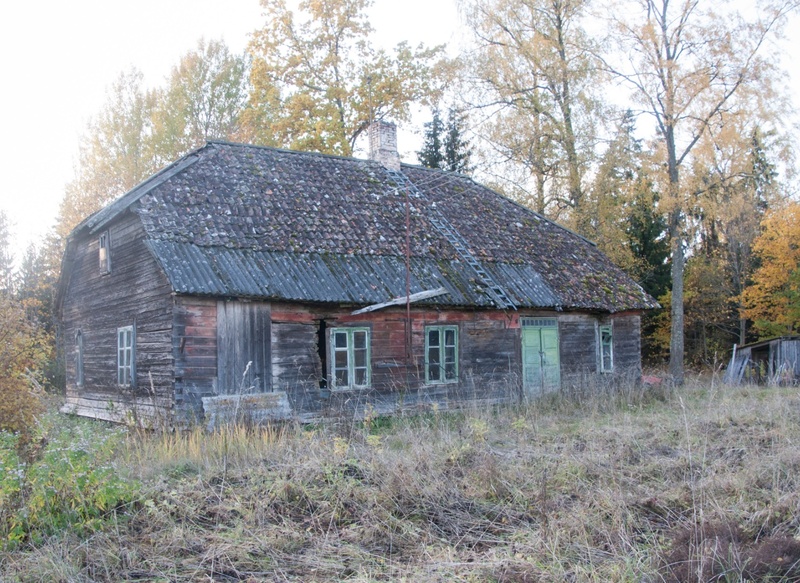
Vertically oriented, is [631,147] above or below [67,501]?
above

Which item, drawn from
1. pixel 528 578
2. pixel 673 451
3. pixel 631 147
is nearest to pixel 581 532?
pixel 528 578

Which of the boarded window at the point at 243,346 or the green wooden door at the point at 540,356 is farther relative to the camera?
the green wooden door at the point at 540,356

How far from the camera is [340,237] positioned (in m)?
14.9

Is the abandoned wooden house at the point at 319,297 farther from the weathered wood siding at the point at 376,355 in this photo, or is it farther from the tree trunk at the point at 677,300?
the tree trunk at the point at 677,300

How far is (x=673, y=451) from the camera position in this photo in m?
8.41

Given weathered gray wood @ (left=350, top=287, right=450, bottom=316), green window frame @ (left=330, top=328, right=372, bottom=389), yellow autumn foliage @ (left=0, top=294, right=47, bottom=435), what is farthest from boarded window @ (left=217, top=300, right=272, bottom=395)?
yellow autumn foliage @ (left=0, top=294, right=47, bottom=435)

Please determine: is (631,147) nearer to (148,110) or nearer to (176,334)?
(176,334)

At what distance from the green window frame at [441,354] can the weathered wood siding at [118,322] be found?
16.6ft

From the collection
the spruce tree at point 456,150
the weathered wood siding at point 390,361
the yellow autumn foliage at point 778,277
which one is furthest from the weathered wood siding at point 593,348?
the spruce tree at point 456,150

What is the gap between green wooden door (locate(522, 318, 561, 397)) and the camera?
1627cm

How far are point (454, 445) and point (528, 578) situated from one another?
11.3 feet

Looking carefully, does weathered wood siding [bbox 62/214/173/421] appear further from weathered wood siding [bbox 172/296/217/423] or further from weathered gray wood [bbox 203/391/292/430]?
weathered gray wood [bbox 203/391/292/430]

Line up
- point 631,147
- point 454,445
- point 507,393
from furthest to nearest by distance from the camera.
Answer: point 631,147 → point 507,393 → point 454,445

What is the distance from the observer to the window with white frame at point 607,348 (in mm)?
18031
